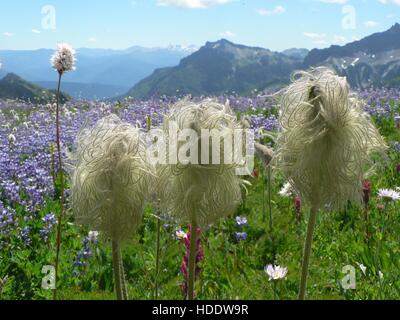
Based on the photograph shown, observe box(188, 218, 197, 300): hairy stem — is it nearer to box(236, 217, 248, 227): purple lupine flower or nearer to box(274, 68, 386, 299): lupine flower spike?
box(274, 68, 386, 299): lupine flower spike

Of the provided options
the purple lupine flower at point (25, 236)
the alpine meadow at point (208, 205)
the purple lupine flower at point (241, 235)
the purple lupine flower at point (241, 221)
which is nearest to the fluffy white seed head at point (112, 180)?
the alpine meadow at point (208, 205)

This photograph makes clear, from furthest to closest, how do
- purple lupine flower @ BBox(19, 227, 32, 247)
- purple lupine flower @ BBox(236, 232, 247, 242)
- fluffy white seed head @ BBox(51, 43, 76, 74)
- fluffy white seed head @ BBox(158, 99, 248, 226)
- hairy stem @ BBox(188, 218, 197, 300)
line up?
purple lupine flower @ BBox(19, 227, 32, 247), purple lupine flower @ BBox(236, 232, 247, 242), fluffy white seed head @ BBox(51, 43, 76, 74), hairy stem @ BBox(188, 218, 197, 300), fluffy white seed head @ BBox(158, 99, 248, 226)

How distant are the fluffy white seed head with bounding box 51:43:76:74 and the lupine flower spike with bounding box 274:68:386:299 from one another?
65.2 inches

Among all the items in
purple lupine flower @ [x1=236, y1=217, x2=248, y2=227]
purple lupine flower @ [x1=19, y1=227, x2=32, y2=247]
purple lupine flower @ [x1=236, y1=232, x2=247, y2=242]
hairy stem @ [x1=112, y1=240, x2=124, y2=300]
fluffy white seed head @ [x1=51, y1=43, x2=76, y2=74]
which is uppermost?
fluffy white seed head @ [x1=51, y1=43, x2=76, y2=74]

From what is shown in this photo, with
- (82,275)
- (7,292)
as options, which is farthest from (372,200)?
(7,292)

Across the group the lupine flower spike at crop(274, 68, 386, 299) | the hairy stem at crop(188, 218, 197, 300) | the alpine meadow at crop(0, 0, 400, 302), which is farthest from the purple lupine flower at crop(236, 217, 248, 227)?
the hairy stem at crop(188, 218, 197, 300)

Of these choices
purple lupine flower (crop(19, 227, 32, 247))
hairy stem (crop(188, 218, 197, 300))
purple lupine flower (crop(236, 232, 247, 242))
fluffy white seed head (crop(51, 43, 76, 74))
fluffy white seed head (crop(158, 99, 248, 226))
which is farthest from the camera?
purple lupine flower (crop(19, 227, 32, 247))

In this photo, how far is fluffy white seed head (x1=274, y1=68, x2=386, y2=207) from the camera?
2.23 meters

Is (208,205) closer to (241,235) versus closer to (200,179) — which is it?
(200,179)

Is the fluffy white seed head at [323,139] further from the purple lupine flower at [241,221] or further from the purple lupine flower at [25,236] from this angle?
the purple lupine flower at [25,236]

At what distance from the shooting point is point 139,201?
231 centimetres
